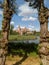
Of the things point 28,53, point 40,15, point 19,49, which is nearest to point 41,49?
point 40,15

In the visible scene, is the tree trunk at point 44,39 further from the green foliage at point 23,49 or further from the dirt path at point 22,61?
the green foliage at point 23,49

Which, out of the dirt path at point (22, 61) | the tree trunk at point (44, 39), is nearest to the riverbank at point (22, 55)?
the dirt path at point (22, 61)

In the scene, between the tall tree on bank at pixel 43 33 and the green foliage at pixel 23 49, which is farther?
the green foliage at pixel 23 49

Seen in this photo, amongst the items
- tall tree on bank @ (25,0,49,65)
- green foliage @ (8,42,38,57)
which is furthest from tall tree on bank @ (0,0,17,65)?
green foliage @ (8,42,38,57)

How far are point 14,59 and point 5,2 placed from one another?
5.95 metres

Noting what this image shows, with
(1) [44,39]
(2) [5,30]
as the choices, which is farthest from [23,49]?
(1) [44,39]

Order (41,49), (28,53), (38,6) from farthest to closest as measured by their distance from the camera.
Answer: (28,53) → (38,6) → (41,49)

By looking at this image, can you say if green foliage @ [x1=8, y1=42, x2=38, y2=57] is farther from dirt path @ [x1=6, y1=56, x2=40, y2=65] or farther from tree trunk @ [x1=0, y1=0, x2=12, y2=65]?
tree trunk @ [x1=0, y1=0, x2=12, y2=65]

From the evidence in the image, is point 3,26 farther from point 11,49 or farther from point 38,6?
point 11,49

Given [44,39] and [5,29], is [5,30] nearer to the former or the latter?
[5,29]

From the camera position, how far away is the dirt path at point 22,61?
55.2 ft

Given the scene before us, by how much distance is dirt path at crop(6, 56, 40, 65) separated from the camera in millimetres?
16828

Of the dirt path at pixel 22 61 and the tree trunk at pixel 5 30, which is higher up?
the tree trunk at pixel 5 30

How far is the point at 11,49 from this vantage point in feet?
71.1
